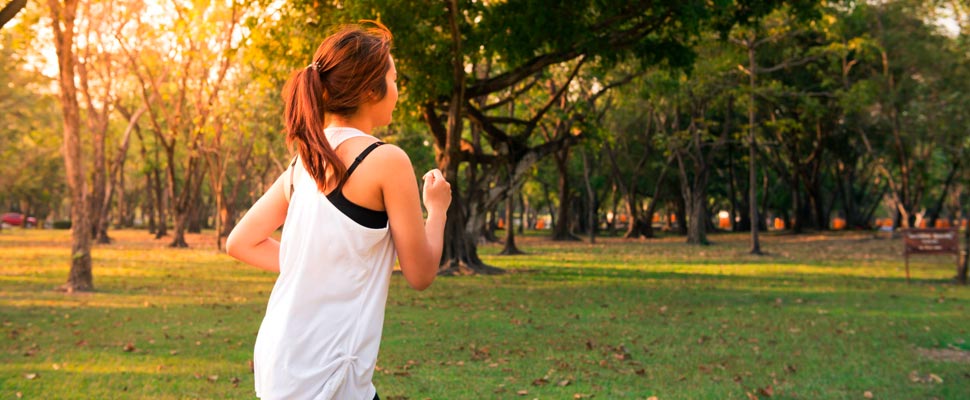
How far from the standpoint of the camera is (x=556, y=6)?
19.5 m

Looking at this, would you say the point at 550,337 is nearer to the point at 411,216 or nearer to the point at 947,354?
the point at 947,354

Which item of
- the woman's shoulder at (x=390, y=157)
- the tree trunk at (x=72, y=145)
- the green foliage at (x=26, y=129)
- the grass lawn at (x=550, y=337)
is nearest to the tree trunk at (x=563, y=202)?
the grass lawn at (x=550, y=337)

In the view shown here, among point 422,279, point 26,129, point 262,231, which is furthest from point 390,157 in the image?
point 26,129

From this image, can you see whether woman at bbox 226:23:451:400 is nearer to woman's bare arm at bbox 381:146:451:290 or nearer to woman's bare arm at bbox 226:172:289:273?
woman's bare arm at bbox 381:146:451:290

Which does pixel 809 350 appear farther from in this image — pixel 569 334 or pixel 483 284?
pixel 483 284

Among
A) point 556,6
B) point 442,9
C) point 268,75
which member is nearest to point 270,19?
point 268,75

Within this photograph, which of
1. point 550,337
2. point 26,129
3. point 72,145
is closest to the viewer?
point 550,337

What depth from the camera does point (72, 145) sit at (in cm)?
1742

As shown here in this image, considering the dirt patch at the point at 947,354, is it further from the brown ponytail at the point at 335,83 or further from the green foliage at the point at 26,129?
the green foliage at the point at 26,129

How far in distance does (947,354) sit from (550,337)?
4.57m

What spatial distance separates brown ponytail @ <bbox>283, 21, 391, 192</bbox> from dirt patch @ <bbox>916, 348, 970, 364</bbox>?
9219 mm

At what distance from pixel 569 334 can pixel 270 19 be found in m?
12.2

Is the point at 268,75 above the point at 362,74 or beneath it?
above

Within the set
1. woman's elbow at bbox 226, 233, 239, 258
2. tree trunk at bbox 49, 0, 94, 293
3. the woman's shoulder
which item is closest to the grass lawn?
tree trunk at bbox 49, 0, 94, 293
